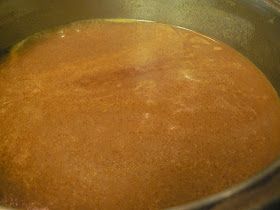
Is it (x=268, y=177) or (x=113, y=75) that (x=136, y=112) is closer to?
(x=113, y=75)

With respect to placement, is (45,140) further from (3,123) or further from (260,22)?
(260,22)

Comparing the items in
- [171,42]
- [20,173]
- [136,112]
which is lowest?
[20,173]

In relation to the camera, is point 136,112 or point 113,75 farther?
point 113,75

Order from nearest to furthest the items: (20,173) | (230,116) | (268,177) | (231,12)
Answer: (268,177)
(20,173)
(230,116)
(231,12)

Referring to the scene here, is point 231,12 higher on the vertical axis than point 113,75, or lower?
higher

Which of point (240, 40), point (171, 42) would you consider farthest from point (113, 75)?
point (240, 40)

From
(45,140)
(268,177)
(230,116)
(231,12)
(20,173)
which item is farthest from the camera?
(231,12)
